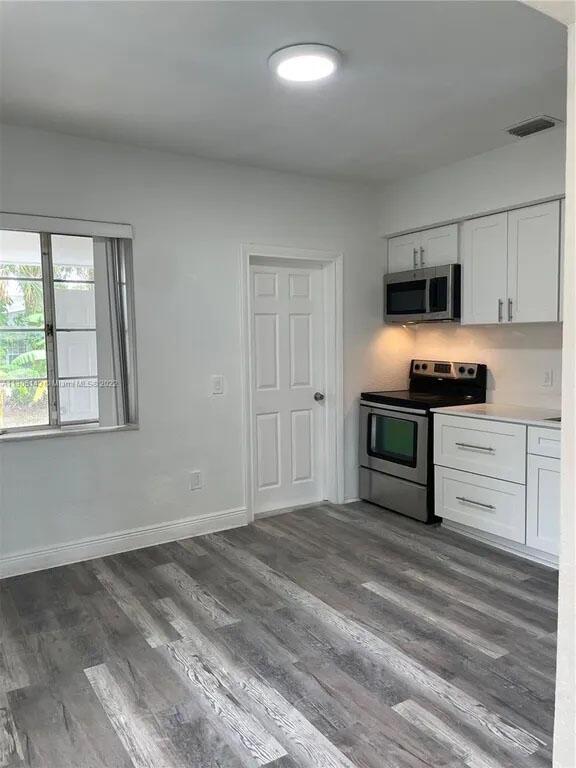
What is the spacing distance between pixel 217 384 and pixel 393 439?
1.42m

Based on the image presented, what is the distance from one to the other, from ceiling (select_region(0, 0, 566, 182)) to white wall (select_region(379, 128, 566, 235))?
162mm

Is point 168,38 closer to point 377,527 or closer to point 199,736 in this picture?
point 199,736

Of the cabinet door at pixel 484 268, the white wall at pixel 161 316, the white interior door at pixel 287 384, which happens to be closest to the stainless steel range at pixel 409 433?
the white interior door at pixel 287 384

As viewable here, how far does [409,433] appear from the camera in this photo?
4.15 metres

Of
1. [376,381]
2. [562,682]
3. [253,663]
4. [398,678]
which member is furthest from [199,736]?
[376,381]

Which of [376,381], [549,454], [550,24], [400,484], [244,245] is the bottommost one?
[400,484]

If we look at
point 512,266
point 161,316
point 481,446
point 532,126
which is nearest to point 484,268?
point 512,266

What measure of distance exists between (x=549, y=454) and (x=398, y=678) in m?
1.65

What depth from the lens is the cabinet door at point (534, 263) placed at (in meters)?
3.45

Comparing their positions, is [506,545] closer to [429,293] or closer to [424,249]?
[429,293]

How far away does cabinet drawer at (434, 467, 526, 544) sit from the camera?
3.45m

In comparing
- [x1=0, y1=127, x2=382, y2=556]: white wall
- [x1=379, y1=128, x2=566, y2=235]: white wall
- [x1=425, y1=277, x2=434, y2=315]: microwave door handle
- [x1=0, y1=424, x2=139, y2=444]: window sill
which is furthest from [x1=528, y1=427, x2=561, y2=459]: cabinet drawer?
[x1=0, y1=424, x2=139, y2=444]: window sill

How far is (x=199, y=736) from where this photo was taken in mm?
1955

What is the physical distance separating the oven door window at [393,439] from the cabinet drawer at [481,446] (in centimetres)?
21
